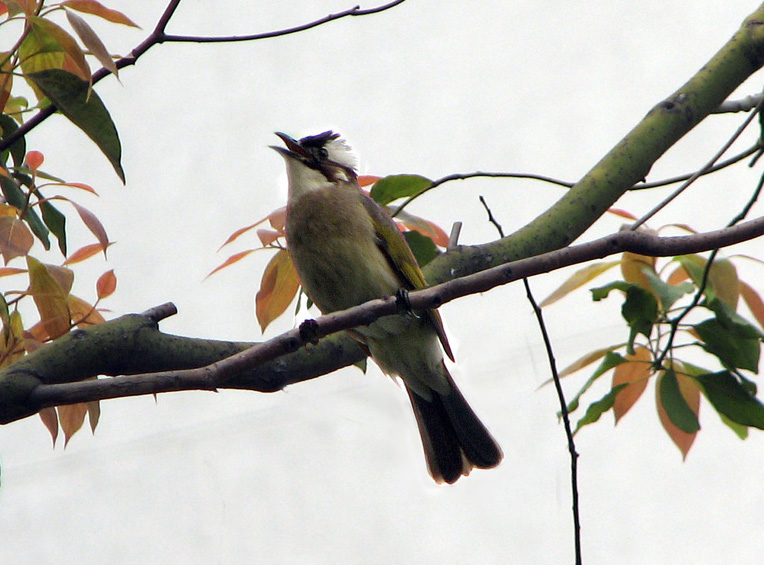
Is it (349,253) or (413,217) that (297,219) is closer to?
(349,253)

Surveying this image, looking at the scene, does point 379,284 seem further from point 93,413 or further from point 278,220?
point 93,413

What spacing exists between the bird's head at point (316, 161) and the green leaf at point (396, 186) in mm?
392

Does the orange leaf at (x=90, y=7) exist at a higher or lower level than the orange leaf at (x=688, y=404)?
higher

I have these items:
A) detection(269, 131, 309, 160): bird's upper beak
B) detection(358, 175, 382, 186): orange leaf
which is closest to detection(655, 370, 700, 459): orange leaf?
detection(358, 175, 382, 186): orange leaf

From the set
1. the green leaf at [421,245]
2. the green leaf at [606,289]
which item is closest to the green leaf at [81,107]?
the green leaf at [421,245]

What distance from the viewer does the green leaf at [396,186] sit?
1.15 m

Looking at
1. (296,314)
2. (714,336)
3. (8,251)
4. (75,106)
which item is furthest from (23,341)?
(714,336)

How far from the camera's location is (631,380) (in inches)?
48.8

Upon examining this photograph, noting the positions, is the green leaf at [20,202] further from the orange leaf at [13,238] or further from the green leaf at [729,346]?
the green leaf at [729,346]

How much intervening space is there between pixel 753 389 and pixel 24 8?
1.04 m

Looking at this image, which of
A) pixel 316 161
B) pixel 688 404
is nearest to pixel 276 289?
pixel 316 161

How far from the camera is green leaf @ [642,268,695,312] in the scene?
1.07 metres

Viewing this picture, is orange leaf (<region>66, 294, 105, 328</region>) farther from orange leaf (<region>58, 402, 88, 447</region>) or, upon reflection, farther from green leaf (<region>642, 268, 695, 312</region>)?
green leaf (<region>642, 268, 695, 312</region>)

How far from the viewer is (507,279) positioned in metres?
0.83
